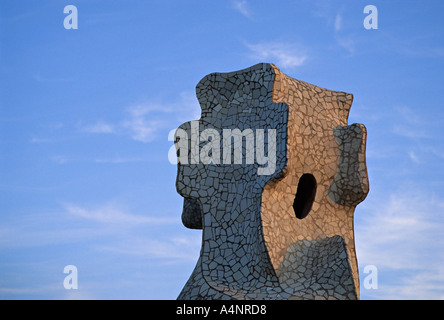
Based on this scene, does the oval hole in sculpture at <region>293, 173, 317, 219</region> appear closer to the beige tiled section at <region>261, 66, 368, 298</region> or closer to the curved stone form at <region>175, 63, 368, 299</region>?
the curved stone form at <region>175, 63, 368, 299</region>

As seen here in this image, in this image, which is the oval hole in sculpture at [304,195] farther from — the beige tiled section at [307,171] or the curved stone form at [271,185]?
the beige tiled section at [307,171]

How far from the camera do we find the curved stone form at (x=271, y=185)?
15.0 m

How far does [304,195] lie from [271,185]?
1686 millimetres

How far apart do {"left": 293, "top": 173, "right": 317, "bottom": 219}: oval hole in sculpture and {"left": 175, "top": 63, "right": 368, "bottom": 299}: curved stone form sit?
4cm

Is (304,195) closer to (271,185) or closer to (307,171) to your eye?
(307,171)

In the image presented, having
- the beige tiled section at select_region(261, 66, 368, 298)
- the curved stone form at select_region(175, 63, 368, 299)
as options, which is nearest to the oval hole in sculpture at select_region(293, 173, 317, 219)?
the curved stone form at select_region(175, 63, 368, 299)

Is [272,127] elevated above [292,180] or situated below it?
above

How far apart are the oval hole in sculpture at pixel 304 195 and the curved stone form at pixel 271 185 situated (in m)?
0.04

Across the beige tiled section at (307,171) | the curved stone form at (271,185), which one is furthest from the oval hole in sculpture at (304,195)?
the beige tiled section at (307,171)
